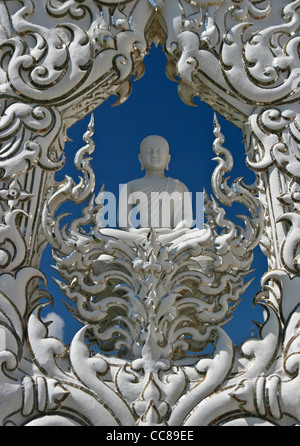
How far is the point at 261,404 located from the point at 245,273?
0.83 m

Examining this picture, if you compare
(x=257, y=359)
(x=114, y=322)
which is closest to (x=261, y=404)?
(x=257, y=359)

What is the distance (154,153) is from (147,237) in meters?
0.89

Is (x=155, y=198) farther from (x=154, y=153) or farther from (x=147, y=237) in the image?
(x=147, y=237)

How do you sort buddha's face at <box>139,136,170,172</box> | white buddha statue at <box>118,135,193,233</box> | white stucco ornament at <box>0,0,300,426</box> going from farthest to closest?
buddha's face at <box>139,136,170,172</box>, white buddha statue at <box>118,135,193,233</box>, white stucco ornament at <box>0,0,300,426</box>

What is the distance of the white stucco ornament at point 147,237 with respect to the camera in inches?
173

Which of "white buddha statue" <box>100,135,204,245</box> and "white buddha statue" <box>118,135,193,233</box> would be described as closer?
"white buddha statue" <box>100,135,204,245</box>

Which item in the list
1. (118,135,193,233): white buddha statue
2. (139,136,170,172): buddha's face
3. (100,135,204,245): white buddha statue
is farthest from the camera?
(139,136,170,172): buddha's face

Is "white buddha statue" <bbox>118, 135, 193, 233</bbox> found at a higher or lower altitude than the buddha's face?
lower

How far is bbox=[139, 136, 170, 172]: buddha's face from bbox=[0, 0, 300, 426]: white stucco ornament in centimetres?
1

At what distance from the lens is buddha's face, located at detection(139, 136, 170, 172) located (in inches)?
215

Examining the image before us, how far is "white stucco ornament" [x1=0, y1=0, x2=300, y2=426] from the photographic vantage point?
14.4ft

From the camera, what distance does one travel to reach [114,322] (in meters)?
4.77

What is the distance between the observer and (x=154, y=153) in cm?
546

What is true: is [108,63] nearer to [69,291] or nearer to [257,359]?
[69,291]
